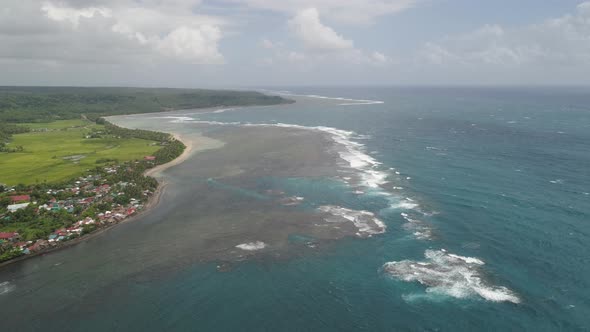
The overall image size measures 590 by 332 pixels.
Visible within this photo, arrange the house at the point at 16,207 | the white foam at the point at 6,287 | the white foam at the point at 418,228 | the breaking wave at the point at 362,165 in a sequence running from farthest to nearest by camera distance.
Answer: the breaking wave at the point at 362,165 → the house at the point at 16,207 → the white foam at the point at 418,228 → the white foam at the point at 6,287

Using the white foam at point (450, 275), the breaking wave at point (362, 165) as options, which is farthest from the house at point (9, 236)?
the breaking wave at point (362, 165)

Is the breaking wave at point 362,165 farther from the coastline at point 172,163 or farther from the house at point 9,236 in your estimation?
the house at point 9,236

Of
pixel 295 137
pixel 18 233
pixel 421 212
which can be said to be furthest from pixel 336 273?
pixel 295 137

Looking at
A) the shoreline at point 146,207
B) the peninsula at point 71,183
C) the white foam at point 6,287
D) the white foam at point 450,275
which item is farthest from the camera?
the peninsula at point 71,183

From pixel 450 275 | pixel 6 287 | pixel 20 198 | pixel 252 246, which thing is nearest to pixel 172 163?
pixel 20 198

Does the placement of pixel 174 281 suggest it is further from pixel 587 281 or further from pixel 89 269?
pixel 587 281

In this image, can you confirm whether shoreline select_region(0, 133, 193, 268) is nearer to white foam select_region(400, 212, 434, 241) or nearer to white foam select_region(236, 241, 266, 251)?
white foam select_region(236, 241, 266, 251)

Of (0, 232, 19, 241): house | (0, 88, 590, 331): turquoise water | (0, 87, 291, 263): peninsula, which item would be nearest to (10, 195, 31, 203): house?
(0, 87, 291, 263): peninsula

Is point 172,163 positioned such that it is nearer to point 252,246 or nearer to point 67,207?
point 67,207
